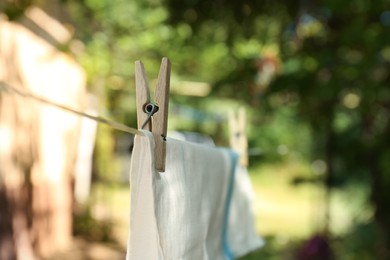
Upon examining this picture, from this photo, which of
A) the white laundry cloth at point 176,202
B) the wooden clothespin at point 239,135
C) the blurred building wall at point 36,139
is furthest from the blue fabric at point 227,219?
the blurred building wall at point 36,139

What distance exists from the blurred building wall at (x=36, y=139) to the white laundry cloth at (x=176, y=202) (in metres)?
2.67

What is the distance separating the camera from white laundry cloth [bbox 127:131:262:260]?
1.54 metres

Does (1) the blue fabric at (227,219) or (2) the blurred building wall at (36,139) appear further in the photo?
(2) the blurred building wall at (36,139)

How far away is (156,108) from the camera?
5.07 feet

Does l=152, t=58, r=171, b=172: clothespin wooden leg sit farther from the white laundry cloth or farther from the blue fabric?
the blue fabric

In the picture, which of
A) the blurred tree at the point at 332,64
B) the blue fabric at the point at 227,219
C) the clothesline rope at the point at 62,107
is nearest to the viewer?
the clothesline rope at the point at 62,107

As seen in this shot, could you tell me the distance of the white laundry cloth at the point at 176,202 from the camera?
1.54 metres

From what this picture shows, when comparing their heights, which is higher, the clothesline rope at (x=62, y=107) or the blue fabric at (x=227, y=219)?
the clothesline rope at (x=62, y=107)

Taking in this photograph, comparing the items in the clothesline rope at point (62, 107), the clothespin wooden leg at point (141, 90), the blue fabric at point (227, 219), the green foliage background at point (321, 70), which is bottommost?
the blue fabric at point (227, 219)

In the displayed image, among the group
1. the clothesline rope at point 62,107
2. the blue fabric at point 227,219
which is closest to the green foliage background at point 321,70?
the blue fabric at point 227,219

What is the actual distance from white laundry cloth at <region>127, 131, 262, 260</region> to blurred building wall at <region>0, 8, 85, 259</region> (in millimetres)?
2670

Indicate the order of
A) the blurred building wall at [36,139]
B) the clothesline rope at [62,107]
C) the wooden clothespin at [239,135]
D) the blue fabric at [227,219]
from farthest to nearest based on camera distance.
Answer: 1. the blurred building wall at [36,139]
2. the wooden clothespin at [239,135]
3. the blue fabric at [227,219]
4. the clothesline rope at [62,107]

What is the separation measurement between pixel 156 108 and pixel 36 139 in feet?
16.3

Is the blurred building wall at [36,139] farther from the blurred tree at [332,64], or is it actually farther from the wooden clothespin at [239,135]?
the wooden clothespin at [239,135]
